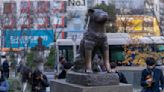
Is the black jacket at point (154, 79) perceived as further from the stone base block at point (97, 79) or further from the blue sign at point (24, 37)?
the blue sign at point (24, 37)

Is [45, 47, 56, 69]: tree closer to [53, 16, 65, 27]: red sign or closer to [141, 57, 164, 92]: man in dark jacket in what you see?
[53, 16, 65, 27]: red sign

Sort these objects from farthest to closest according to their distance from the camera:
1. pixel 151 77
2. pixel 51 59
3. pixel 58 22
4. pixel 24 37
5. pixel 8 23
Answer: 1. pixel 58 22
2. pixel 8 23
3. pixel 51 59
4. pixel 24 37
5. pixel 151 77

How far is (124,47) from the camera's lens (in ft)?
80.8

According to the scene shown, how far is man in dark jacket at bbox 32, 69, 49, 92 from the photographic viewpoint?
408 inches

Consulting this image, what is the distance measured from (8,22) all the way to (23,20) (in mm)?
3256

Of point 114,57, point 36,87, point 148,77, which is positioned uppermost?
point 148,77

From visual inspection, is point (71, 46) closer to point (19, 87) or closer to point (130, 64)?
point (130, 64)

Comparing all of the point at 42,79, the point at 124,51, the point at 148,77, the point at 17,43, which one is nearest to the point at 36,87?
the point at 42,79

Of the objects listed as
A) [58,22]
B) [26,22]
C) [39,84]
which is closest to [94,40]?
[39,84]

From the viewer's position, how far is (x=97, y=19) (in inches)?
271

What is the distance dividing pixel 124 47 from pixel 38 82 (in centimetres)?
1457

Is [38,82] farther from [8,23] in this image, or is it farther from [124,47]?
[8,23]

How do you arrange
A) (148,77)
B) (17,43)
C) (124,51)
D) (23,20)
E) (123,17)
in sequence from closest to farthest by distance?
(148,77) < (124,51) < (17,43) < (23,20) < (123,17)

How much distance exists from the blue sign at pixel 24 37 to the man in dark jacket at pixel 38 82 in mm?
13506
